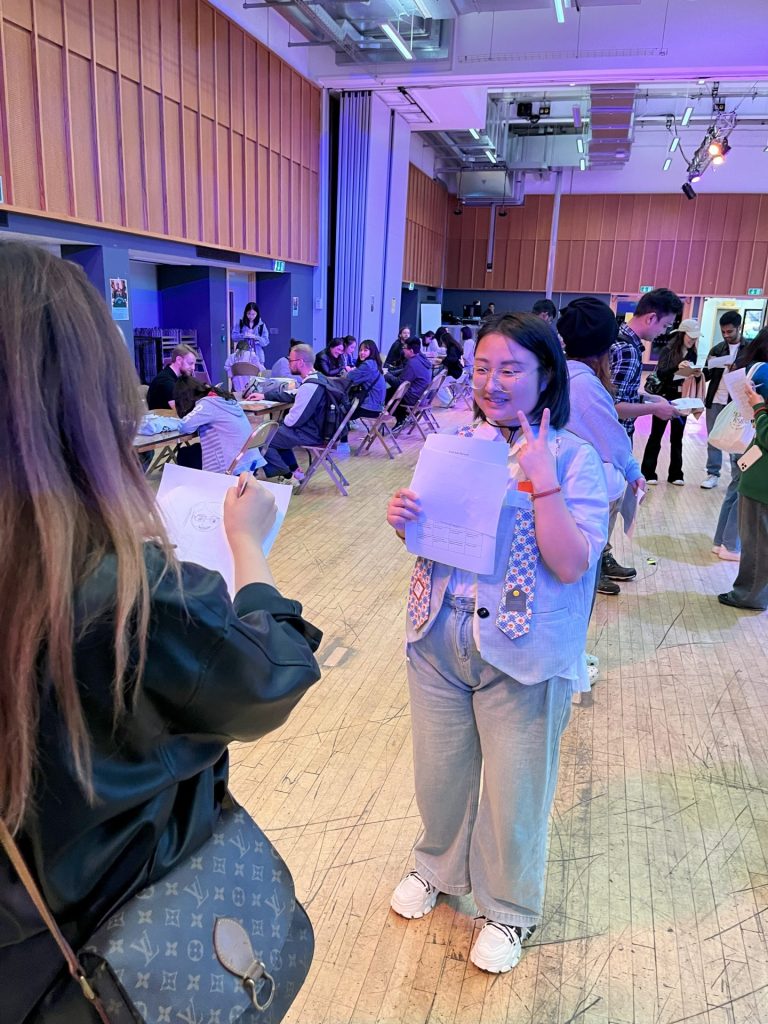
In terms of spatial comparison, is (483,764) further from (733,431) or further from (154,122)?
(154,122)

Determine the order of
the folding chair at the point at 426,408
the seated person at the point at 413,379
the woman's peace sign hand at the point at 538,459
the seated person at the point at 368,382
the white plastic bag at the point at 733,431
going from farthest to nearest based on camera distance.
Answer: the folding chair at the point at 426,408
the seated person at the point at 413,379
the seated person at the point at 368,382
the white plastic bag at the point at 733,431
the woman's peace sign hand at the point at 538,459

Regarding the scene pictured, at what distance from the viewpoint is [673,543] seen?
5551 mm

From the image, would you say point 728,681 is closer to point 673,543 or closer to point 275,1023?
point 673,543

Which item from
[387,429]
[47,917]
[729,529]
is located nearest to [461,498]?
[47,917]

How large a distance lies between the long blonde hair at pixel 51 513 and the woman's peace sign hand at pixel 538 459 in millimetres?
928

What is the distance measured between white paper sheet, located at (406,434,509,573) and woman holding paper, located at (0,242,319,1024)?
755 millimetres

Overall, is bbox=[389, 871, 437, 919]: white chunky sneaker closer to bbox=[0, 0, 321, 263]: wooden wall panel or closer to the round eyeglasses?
the round eyeglasses

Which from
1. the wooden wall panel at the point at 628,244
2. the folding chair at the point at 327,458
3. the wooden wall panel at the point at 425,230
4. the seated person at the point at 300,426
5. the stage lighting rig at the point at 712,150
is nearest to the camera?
the seated person at the point at 300,426

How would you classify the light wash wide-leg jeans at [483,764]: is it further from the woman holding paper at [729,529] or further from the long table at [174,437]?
the woman holding paper at [729,529]

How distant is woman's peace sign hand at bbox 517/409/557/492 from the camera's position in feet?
4.90

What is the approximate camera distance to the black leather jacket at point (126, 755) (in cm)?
75

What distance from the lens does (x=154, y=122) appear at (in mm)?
7930

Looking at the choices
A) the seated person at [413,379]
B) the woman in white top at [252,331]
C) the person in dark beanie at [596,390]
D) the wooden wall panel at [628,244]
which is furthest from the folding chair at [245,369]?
the wooden wall panel at [628,244]

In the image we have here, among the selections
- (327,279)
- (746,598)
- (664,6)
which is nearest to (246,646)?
(746,598)
